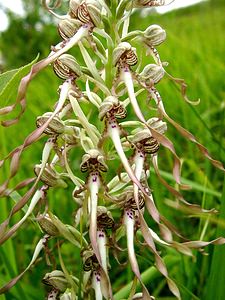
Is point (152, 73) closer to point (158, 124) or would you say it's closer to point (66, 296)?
point (158, 124)

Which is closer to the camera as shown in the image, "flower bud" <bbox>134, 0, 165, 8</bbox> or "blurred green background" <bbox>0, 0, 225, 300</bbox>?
"flower bud" <bbox>134, 0, 165, 8</bbox>

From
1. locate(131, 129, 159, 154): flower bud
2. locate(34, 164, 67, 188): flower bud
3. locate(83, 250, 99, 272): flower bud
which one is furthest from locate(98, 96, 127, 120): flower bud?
locate(83, 250, 99, 272): flower bud

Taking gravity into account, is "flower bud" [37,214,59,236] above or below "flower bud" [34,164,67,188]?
below

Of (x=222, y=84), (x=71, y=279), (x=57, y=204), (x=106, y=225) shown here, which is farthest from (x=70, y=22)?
(x=222, y=84)

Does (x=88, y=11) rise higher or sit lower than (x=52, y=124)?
higher

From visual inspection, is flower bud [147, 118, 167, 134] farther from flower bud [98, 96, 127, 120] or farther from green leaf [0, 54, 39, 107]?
green leaf [0, 54, 39, 107]

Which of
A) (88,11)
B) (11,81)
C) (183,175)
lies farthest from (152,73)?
(183,175)

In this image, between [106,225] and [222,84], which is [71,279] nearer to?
[106,225]
